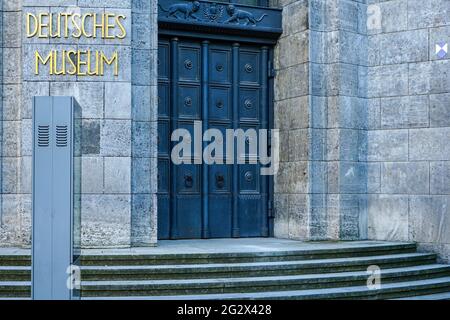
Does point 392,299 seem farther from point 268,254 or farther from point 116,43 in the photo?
point 116,43

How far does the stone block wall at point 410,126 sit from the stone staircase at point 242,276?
143cm

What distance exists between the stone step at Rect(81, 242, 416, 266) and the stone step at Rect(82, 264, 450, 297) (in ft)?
1.73

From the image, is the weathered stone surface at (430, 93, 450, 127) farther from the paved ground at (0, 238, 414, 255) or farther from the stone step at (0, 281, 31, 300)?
the stone step at (0, 281, 31, 300)

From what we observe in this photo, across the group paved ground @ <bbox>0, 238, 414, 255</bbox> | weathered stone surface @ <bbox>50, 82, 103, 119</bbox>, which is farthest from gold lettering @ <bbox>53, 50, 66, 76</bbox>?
paved ground @ <bbox>0, 238, 414, 255</bbox>

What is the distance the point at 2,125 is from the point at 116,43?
241 centimetres

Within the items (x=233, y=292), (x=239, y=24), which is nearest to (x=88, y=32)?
(x=239, y=24)

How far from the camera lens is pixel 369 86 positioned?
12828mm

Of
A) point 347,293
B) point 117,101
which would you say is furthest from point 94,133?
point 347,293

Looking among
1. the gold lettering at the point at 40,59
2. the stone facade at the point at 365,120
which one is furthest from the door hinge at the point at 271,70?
the gold lettering at the point at 40,59

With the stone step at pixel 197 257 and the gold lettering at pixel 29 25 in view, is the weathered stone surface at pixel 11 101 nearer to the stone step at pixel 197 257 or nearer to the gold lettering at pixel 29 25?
the gold lettering at pixel 29 25

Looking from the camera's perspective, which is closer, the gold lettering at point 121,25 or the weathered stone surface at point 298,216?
the gold lettering at point 121,25

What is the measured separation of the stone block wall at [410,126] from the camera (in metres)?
12.0

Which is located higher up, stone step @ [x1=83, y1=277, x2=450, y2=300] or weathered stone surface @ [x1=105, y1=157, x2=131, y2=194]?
weathered stone surface @ [x1=105, y1=157, x2=131, y2=194]

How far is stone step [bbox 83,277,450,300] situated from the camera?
Result: 355 inches
